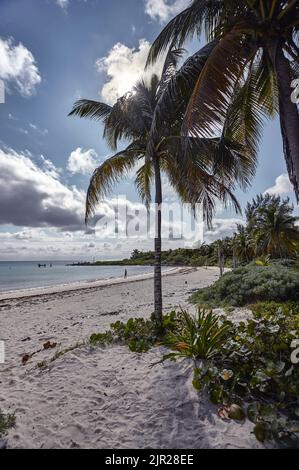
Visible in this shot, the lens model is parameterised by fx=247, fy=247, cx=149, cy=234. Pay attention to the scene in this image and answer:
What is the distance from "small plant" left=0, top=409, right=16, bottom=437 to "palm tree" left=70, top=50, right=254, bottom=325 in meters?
→ 3.36

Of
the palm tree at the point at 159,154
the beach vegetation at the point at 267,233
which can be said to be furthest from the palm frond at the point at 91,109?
the beach vegetation at the point at 267,233

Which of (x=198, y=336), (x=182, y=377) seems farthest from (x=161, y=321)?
(x=182, y=377)

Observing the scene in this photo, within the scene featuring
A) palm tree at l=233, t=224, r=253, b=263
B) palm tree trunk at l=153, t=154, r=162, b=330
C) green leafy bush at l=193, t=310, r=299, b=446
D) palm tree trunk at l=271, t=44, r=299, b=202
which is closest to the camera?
green leafy bush at l=193, t=310, r=299, b=446

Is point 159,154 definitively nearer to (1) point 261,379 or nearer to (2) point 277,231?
(1) point 261,379

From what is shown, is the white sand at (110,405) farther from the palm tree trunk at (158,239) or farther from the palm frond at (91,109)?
the palm frond at (91,109)

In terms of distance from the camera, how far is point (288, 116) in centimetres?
381

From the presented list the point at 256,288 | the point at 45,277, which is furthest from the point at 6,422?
the point at 45,277

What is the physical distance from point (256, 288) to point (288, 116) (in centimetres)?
605

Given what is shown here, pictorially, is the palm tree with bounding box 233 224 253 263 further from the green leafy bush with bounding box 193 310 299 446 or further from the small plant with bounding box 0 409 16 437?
the small plant with bounding box 0 409 16 437

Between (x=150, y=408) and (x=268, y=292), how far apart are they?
646cm

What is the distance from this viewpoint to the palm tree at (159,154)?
5359 mm

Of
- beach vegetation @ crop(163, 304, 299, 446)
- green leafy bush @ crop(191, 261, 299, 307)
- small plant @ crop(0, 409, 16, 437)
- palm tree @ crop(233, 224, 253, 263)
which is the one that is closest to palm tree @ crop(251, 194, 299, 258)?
palm tree @ crop(233, 224, 253, 263)

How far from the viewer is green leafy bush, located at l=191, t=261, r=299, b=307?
319 inches
